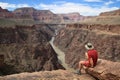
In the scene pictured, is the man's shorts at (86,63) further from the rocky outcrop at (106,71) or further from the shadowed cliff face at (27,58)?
the shadowed cliff face at (27,58)

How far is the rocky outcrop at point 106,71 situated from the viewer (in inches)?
444

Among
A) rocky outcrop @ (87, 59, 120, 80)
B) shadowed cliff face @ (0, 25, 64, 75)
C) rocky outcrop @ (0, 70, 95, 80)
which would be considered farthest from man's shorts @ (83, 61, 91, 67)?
shadowed cliff face @ (0, 25, 64, 75)

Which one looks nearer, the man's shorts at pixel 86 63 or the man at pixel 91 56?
the man at pixel 91 56

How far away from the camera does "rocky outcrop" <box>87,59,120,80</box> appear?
1127cm

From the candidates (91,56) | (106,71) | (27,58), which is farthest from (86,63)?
(27,58)

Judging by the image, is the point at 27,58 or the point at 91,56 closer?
the point at 91,56

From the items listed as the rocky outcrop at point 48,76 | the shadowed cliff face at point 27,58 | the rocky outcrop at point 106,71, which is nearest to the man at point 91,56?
Result: the rocky outcrop at point 106,71

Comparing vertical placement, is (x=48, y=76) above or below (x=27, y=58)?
above

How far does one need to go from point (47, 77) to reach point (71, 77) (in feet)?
4.35

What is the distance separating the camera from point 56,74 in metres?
13.1

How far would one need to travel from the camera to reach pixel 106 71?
11656mm

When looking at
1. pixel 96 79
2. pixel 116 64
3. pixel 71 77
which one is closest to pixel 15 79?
pixel 71 77

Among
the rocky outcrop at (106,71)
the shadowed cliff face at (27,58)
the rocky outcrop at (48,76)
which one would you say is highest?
the rocky outcrop at (106,71)

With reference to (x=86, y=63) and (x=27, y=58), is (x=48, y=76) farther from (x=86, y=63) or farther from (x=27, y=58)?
(x=27, y=58)
